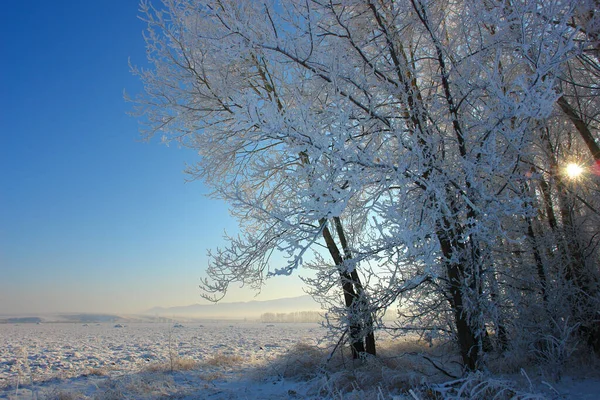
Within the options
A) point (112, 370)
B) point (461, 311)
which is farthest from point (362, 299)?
point (112, 370)

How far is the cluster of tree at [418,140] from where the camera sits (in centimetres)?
328

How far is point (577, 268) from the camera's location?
605 centimetres

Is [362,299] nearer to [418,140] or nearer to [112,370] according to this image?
[418,140]

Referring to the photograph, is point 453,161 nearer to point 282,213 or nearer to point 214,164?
point 282,213

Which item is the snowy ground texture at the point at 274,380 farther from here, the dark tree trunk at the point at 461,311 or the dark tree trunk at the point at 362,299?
the dark tree trunk at the point at 362,299

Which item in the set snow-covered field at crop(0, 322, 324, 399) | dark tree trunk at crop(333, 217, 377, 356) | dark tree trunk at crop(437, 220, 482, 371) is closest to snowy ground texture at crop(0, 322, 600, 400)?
snow-covered field at crop(0, 322, 324, 399)

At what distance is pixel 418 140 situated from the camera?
4258 mm

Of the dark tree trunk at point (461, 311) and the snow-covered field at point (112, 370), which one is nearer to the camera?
the dark tree trunk at point (461, 311)

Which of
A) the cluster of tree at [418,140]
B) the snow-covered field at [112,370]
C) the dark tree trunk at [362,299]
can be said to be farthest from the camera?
the snow-covered field at [112,370]

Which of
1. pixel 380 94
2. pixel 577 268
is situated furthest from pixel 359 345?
pixel 380 94

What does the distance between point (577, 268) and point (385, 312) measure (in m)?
3.44

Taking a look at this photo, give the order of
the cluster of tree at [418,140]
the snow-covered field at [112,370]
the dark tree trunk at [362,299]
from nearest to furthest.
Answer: the cluster of tree at [418,140] < the dark tree trunk at [362,299] < the snow-covered field at [112,370]

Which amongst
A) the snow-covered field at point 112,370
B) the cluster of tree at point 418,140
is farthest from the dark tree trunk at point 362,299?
the snow-covered field at point 112,370

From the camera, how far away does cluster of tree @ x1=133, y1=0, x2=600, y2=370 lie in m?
3.28
